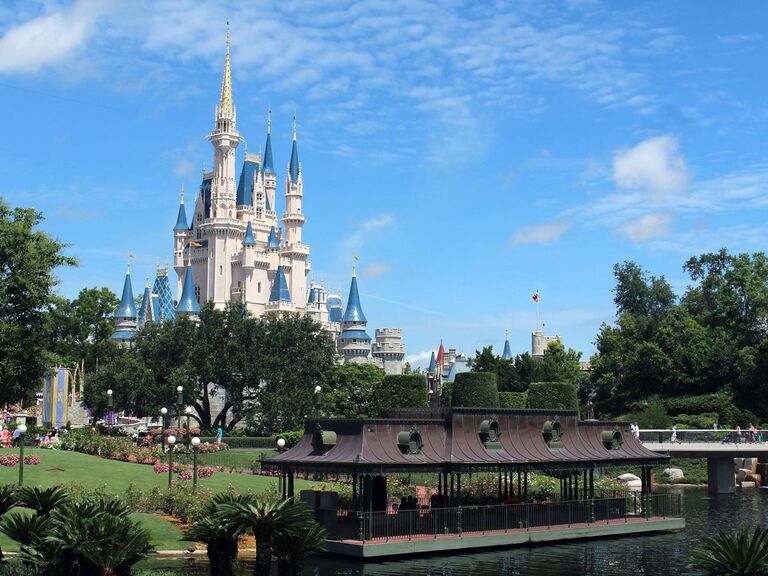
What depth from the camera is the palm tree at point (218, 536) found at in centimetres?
1966

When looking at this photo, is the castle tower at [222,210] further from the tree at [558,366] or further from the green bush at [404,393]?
the green bush at [404,393]

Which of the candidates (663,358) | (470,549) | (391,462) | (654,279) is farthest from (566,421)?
(654,279)

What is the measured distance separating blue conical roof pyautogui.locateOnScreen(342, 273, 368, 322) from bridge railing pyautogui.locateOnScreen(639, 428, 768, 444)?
206 ft

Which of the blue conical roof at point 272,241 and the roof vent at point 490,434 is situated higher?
the blue conical roof at point 272,241

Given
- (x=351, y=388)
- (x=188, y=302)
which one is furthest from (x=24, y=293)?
(x=188, y=302)

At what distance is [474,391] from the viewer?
35.3 metres

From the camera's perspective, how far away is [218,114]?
385 ft

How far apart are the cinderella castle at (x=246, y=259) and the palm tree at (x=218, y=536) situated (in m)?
91.2

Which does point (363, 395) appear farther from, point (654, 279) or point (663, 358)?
point (654, 279)

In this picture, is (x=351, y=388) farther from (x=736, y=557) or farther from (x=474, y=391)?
(x=736, y=557)

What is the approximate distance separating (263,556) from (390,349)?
101 metres

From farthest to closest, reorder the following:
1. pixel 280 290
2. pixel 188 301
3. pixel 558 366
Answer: pixel 280 290 → pixel 188 301 → pixel 558 366

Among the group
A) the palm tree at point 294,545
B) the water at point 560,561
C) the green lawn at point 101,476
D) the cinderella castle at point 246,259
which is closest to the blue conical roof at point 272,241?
the cinderella castle at point 246,259

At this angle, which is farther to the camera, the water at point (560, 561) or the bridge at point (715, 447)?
the bridge at point (715, 447)
